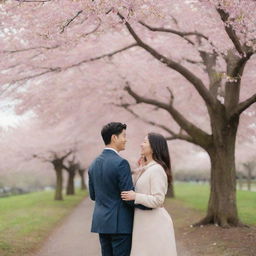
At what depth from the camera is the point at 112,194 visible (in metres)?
5.38

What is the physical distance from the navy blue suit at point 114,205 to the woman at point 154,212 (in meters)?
0.09

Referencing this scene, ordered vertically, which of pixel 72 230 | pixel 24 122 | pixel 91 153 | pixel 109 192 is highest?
pixel 24 122

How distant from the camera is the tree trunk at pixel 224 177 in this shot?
1354 centimetres

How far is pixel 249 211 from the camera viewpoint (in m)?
19.8

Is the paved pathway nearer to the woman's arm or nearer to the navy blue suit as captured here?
the navy blue suit

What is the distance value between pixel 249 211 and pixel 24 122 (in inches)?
973

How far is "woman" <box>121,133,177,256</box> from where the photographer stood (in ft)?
17.1

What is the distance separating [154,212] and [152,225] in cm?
14

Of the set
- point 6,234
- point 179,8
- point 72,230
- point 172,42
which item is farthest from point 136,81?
point 6,234

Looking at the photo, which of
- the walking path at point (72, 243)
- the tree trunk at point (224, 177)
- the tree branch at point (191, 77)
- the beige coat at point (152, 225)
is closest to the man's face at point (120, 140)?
the beige coat at point (152, 225)

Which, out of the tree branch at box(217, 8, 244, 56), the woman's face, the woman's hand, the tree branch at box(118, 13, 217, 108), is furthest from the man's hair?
the tree branch at box(118, 13, 217, 108)

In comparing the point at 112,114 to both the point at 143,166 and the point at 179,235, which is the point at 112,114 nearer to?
the point at 179,235

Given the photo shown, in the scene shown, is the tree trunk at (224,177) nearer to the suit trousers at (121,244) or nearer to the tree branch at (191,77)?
the tree branch at (191,77)

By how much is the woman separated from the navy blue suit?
89 millimetres
